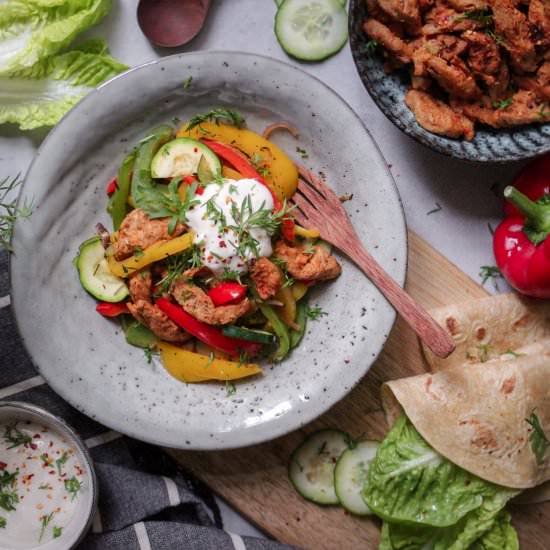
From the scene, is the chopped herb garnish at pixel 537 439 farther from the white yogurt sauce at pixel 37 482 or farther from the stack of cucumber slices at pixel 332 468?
the white yogurt sauce at pixel 37 482

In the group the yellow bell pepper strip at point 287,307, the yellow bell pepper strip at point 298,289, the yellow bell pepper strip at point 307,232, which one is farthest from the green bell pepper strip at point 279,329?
the yellow bell pepper strip at point 307,232

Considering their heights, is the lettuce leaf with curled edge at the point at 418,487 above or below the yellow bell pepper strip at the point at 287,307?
below

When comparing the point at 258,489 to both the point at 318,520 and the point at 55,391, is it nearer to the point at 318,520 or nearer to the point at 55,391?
the point at 318,520

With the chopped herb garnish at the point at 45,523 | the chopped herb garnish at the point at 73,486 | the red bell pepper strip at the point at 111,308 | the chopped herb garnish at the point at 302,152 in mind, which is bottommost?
the chopped herb garnish at the point at 45,523

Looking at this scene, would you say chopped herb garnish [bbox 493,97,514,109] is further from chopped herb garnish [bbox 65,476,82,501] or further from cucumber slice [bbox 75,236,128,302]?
chopped herb garnish [bbox 65,476,82,501]

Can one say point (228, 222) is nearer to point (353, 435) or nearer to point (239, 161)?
point (239, 161)

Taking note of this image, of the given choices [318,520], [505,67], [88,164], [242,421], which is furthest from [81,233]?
[505,67]

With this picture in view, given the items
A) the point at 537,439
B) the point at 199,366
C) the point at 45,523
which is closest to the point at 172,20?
the point at 199,366
